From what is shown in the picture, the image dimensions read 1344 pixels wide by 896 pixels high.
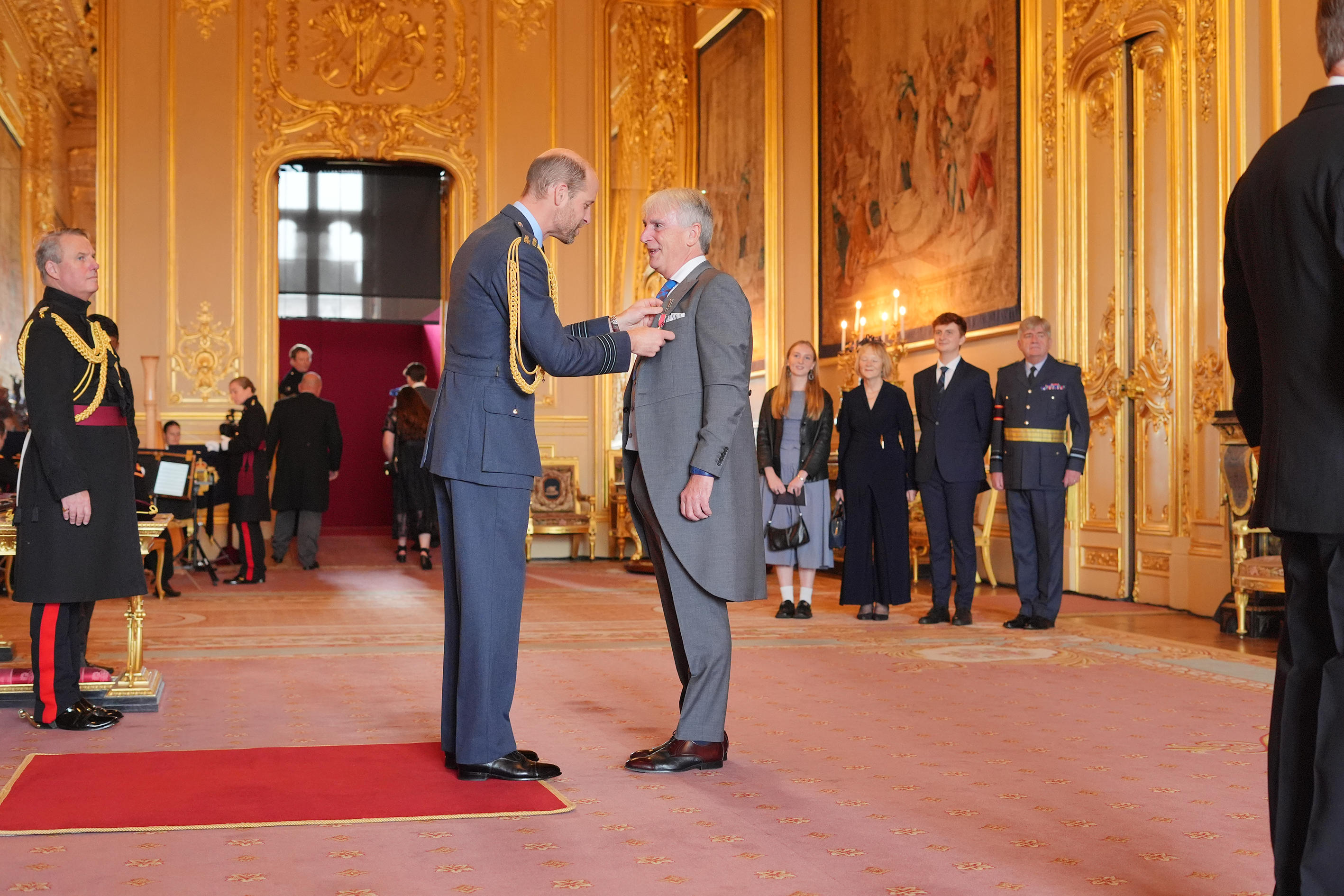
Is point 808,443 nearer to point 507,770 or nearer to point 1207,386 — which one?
point 1207,386

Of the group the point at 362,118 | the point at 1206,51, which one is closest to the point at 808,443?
the point at 1206,51

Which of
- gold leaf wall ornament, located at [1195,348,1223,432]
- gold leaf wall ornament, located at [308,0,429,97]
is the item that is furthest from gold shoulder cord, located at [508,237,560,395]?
gold leaf wall ornament, located at [308,0,429,97]

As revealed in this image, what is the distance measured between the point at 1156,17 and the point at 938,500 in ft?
10.4

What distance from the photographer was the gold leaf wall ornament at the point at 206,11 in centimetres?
1052

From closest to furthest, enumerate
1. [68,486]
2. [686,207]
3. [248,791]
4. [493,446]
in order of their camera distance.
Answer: [248,791]
[493,446]
[686,207]
[68,486]

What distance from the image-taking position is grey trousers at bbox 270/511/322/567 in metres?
9.77

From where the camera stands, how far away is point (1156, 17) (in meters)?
7.37

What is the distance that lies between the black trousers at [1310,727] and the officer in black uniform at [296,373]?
8.79m

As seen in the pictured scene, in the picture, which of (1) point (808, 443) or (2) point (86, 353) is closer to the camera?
(2) point (86, 353)

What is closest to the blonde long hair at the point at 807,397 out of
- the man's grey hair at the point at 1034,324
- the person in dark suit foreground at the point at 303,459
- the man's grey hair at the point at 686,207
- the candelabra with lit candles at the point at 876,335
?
the man's grey hair at the point at 1034,324

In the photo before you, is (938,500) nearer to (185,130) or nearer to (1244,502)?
(1244,502)

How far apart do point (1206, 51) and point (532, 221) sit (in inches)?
208

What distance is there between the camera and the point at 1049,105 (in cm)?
833

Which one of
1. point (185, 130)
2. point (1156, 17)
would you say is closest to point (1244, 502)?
point (1156, 17)
